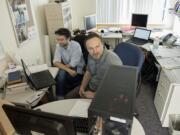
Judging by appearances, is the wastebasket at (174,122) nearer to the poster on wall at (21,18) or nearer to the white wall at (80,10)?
the poster on wall at (21,18)

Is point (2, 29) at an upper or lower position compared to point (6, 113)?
upper

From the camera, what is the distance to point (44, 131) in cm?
75

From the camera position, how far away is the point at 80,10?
4.20 meters

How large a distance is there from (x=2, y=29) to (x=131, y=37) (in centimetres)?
263

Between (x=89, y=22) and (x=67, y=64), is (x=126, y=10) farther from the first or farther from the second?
(x=67, y=64)

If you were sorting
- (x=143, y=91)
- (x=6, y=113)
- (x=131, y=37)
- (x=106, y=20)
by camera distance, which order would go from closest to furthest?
(x=6, y=113) < (x=143, y=91) < (x=131, y=37) < (x=106, y=20)

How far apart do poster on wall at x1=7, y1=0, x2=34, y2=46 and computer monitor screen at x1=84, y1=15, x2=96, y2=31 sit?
1461mm

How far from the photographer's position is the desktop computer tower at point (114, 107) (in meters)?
0.78

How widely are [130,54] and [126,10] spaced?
2.38m

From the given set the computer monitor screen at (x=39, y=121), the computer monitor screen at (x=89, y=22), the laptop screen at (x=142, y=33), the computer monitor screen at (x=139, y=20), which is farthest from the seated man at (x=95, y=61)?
the computer monitor screen at (x=139, y=20)

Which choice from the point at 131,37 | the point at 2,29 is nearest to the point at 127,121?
the point at 2,29

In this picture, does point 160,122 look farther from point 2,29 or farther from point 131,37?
point 2,29

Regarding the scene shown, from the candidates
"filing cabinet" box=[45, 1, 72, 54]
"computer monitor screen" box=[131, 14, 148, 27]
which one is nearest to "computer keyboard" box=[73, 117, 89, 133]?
"filing cabinet" box=[45, 1, 72, 54]

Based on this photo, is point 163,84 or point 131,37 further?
point 131,37
